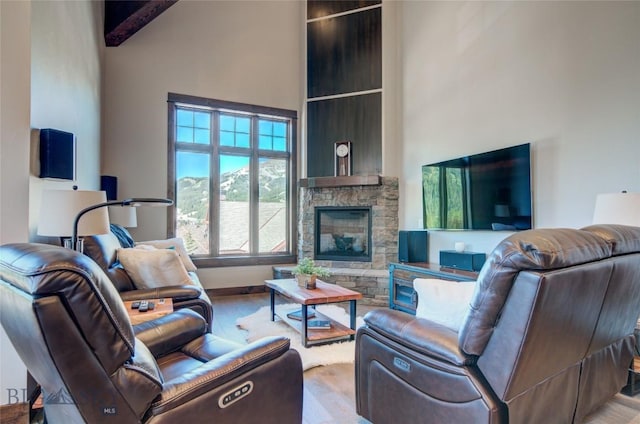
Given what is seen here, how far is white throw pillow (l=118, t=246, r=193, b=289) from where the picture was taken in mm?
2773

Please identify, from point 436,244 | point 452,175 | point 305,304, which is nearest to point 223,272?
point 305,304

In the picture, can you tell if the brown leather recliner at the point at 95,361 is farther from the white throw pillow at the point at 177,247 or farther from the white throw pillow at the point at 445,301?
the white throw pillow at the point at 177,247

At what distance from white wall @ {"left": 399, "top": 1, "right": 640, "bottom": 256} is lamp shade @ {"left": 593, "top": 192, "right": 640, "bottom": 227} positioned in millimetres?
482

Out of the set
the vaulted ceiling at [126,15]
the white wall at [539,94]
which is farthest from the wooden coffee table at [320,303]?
the vaulted ceiling at [126,15]

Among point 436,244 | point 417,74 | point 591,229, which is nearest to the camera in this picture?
point 591,229

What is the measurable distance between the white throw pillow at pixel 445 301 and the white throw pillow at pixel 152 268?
200 centimetres

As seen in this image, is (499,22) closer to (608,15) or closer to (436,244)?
(608,15)

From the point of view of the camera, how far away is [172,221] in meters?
4.94

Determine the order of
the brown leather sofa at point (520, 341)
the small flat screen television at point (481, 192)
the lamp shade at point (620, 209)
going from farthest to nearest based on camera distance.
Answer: the small flat screen television at point (481, 192) < the lamp shade at point (620, 209) < the brown leather sofa at point (520, 341)

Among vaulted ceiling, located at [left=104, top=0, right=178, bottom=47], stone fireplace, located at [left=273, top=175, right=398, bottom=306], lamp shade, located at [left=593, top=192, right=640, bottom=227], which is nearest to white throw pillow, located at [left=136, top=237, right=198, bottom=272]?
stone fireplace, located at [left=273, top=175, right=398, bottom=306]

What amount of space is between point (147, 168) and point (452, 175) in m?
3.97

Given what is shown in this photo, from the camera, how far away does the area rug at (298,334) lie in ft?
9.29

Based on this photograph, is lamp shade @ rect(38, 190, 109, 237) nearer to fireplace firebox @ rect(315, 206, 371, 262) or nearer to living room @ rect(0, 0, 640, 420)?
living room @ rect(0, 0, 640, 420)

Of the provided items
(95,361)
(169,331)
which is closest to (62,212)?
(169,331)
